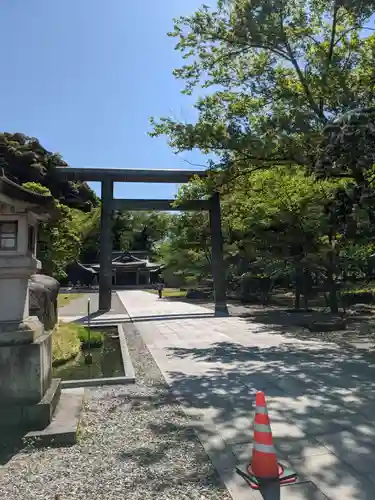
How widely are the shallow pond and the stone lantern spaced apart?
2868 millimetres

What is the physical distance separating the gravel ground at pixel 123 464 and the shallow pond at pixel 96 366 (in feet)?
8.24

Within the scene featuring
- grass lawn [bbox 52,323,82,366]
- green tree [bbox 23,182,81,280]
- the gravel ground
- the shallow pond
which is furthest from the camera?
green tree [bbox 23,182,81,280]

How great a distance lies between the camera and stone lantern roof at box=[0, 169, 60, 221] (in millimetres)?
4172

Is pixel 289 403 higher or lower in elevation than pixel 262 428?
lower

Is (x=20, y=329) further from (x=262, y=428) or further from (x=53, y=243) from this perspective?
(x=53, y=243)

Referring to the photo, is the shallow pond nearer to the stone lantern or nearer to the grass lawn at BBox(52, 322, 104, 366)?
the grass lawn at BBox(52, 322, 104, 366)

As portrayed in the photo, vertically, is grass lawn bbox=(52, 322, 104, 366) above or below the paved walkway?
below

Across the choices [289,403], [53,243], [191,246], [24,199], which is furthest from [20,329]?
[191,246]

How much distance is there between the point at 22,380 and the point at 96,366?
14.1ft

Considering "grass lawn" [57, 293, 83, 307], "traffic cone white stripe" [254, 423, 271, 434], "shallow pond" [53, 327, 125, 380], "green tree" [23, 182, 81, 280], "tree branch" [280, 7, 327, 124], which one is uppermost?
"tree branch" [280, 7, 327, 124]

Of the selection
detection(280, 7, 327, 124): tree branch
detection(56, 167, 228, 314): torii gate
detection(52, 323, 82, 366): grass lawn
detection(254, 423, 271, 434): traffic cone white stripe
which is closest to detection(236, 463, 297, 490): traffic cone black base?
detection(254, 423, 271, 434): traffic cone white stripe

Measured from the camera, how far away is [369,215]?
7.63 metres

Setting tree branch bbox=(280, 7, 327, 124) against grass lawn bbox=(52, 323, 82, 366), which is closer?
grass lawn bbox=(52, 323, 82, 366)

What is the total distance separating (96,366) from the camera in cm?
838
